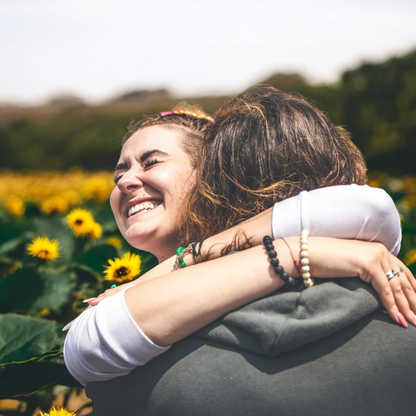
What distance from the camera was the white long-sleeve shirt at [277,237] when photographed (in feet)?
3.87

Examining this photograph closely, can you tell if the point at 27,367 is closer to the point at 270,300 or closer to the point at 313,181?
the point at 270,300

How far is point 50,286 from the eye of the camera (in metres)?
2.17

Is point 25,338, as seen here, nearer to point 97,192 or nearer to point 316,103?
point 97,192

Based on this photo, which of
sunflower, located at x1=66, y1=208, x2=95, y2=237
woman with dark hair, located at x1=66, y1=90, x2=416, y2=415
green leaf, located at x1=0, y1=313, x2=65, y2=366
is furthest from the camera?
sunflower, located at x1=66, y1=208, x2=95, y2=237

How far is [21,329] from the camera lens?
1.77 meters

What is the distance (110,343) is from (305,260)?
1.73ft

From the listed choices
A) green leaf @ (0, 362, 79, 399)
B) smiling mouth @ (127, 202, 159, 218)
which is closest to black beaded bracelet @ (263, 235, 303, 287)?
smiling mouth @ (127, 202, 159, 218)

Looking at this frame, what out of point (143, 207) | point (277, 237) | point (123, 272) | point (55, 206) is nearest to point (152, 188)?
point (143, 207)

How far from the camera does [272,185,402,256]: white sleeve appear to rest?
1.26 metres

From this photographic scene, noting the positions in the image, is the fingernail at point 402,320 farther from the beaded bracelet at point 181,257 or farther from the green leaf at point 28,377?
the green leaf at point 28,377

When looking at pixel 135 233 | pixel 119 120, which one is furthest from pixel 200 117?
pixel 119 120

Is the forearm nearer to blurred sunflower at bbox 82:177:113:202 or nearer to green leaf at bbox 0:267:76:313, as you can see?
green leaf at bbox 0:267:76:313

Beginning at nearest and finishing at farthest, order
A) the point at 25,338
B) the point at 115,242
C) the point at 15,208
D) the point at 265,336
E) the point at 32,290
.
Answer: the point at 265,336
the point at 25,338
the point at 32,290
the point at 115,242
the point at 15,208

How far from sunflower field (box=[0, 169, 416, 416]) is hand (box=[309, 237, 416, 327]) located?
835 millimetres
